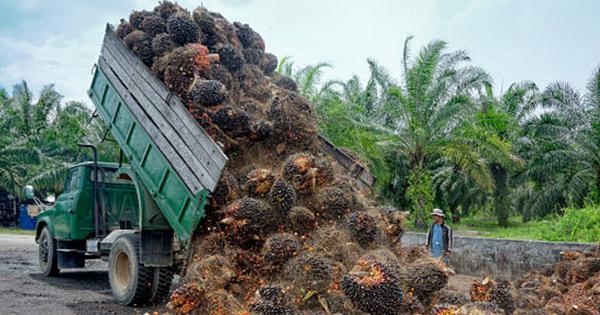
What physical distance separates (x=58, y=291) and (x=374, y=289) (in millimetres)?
5642

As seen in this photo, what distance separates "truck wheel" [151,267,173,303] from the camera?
262 inches

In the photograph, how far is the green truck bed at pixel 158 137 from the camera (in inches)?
221

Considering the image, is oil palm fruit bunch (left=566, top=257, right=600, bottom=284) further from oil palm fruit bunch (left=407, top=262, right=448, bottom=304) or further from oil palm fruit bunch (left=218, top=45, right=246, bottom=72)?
oil palm fruit bunch (left=218, top=45, right=246, bottom=72)

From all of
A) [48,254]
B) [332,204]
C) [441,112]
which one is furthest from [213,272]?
[441,112]

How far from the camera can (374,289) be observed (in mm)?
4258

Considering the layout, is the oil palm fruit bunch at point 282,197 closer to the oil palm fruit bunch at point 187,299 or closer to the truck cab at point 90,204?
the oil palm fruit bunch at point 187,299

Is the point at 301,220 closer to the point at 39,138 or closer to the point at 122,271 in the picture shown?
the point at 122,271

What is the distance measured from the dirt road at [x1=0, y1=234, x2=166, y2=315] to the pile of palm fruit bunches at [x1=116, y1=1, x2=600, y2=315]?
6.29 feet

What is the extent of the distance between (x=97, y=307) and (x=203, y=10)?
4.00 metres

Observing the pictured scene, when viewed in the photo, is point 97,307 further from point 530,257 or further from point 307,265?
point 530,257

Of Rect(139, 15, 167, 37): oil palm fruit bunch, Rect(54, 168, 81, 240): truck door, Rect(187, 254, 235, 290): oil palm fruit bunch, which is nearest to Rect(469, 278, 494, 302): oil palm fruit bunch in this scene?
Rect(187, 254, 235, 290): oil palm fruit bunch

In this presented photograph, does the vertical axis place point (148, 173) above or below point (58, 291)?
above

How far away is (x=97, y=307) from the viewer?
268 inches

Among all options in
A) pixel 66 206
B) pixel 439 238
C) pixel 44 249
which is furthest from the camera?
pixel 44 249
